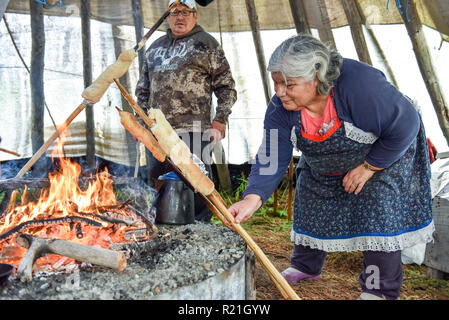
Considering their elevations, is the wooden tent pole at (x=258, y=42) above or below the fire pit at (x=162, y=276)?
above

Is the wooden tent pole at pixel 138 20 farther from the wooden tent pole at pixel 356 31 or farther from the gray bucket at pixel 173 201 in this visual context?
the gray bucket at pixel 173 201

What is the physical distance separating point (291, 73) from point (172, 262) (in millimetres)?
1005


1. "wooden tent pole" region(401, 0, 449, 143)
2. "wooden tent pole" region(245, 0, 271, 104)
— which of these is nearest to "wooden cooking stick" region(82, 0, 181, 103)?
"wooden tent pole" region(401, 0, 449, 143)

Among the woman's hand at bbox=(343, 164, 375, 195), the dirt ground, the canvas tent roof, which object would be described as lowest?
the dirt ground

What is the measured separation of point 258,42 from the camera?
15.5ft

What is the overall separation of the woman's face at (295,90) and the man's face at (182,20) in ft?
4.70

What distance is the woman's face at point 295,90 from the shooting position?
192 centimetres

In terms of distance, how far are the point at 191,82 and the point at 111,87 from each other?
6.81 ft

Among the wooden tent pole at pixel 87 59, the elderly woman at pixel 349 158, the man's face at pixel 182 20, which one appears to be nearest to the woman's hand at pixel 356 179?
the elderly woman at pixel 349 158

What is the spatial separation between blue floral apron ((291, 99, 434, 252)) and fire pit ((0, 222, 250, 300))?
20.8 inches

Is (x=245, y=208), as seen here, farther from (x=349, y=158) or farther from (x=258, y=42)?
(x=258, y=42)

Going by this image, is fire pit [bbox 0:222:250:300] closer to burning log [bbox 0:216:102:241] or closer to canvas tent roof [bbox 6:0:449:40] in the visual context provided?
burning log [bbox 0:216:102:241]

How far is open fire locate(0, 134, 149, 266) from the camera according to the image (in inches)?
75.8

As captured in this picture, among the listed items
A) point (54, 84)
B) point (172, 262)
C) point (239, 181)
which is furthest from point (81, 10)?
point (172, 262)
